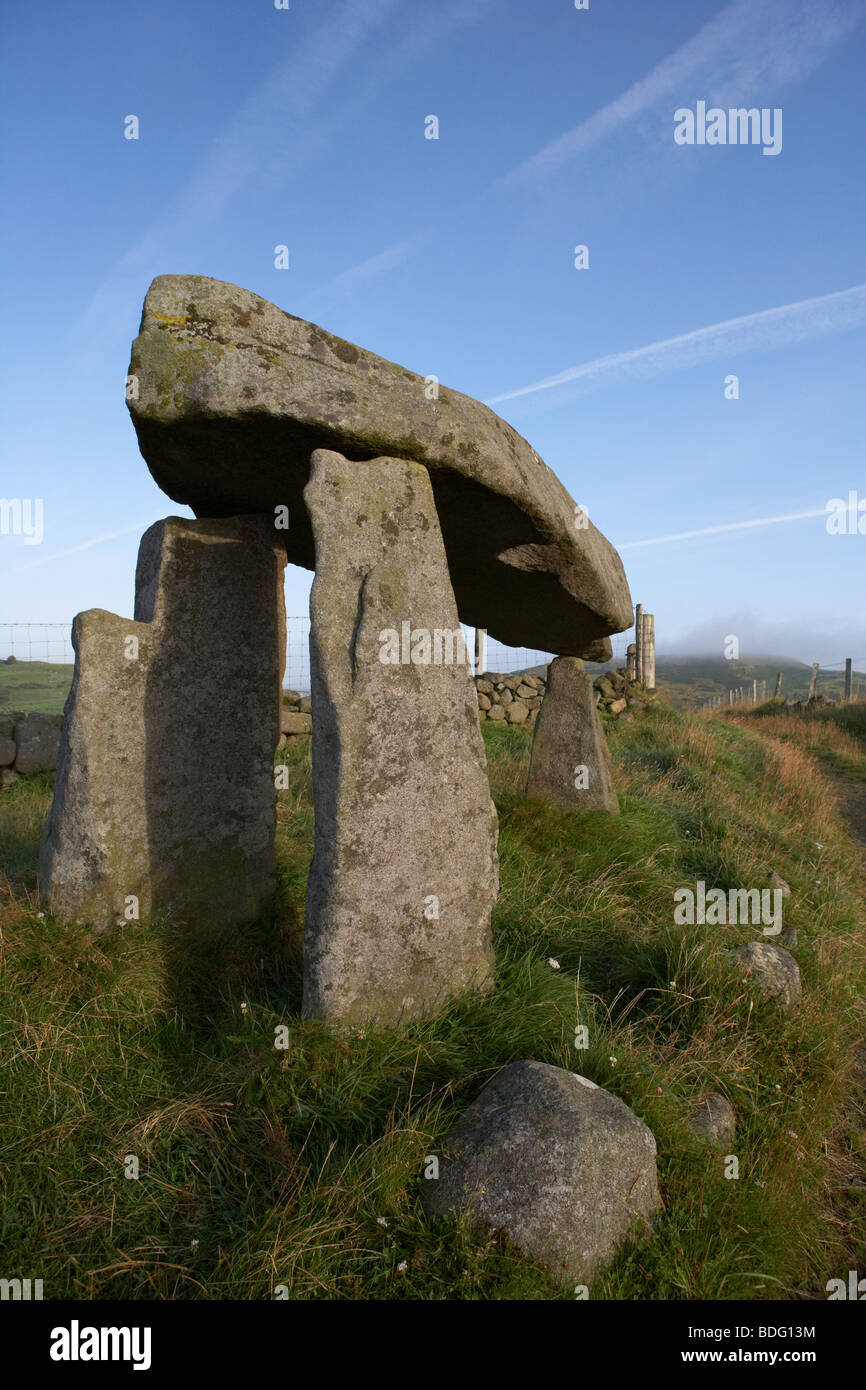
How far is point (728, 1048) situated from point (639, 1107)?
954 millimetres

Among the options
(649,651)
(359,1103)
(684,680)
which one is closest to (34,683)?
(649,651)

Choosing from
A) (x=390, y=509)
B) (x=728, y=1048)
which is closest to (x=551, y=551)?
(x=390, y=509)

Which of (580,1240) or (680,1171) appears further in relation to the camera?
(680,1171)

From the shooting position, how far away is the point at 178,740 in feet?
14.7

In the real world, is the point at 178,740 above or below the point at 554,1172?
above

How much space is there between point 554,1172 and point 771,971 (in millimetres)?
2323

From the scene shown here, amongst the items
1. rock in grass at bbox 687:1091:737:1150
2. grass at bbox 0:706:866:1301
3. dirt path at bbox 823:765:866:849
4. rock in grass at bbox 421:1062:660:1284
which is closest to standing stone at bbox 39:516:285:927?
grass at bbox 0:706:866:1301

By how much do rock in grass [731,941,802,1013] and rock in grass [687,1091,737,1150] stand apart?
866 millimetres

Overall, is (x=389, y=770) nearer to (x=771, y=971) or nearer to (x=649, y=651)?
(x=771, y=971)

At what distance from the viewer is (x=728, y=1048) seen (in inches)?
151

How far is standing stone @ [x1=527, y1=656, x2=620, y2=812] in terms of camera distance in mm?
7422

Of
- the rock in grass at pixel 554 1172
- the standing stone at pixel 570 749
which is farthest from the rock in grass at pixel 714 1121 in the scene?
the standing stone at pixel 570 749

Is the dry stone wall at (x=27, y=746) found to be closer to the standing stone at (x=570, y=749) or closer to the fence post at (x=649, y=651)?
the standing stone at (x=570, y=749)
